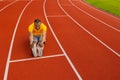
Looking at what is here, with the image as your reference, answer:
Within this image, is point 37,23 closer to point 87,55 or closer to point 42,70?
point 42,70

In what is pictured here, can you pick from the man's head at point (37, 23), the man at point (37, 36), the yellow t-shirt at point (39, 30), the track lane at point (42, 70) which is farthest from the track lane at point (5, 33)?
the man's head at point (37, 23)

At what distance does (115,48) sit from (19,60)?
164 inches

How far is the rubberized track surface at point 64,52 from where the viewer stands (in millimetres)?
5277

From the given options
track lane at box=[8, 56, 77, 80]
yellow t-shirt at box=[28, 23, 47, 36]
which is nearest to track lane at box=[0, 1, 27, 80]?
track lane at box=[8, 56, 77, 80]

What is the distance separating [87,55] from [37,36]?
2162 millimetres

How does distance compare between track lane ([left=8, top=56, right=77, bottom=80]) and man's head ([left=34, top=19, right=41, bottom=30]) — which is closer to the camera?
track lane ([left=8, top=56, right=77, bottom=80])

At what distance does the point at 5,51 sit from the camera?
21.6ft

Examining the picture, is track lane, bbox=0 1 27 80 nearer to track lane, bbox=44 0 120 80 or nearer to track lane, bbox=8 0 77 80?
track lane, bbox=8 0 77 80

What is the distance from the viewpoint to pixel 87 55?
650 cm

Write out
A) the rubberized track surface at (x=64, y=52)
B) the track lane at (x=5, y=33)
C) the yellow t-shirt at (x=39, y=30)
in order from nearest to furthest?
1. the rubberized track surface at (x=64, y=52)
2. the track lane at (x=5, y=33)
3. the yellow t-shirt at (x=39, y=30)

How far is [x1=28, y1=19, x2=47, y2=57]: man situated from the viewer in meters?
6.14

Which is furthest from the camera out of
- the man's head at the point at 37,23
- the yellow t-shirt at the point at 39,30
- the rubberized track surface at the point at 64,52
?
the yellow t-shirt at the point at 39,30

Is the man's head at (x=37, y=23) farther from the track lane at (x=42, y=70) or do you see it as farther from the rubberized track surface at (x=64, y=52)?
the track lane at (x=42, y=70)

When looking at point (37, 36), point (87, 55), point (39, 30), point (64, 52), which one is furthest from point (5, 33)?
point (87, 55)
